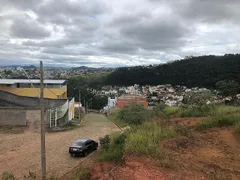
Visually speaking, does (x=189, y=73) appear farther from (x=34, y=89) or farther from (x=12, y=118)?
(x=12, y=118)

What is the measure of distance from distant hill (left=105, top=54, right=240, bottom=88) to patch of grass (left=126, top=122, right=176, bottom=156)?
3649cm

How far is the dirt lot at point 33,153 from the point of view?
12.8 meters

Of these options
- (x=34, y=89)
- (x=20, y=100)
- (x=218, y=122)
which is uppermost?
(x=34, y=89)

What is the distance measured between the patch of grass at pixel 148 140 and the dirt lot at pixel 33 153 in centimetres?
424

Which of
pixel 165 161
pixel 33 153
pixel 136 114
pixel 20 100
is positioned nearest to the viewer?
pixel 165 161

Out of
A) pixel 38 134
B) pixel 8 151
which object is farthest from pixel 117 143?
pixel 38 134

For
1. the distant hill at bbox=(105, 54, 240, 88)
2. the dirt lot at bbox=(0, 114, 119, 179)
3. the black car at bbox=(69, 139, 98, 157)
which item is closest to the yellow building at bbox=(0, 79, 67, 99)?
the dirt lot at bbox=(0, 114, 119, 179)

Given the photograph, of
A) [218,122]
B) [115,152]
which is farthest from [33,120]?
[218,122]

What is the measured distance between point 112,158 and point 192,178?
4452 millimetres

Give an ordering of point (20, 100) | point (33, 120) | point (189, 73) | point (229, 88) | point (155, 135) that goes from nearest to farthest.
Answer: point (155, 135)
point (229, 88)
point (33, 120)
point (20, 100)
point (189, 73)

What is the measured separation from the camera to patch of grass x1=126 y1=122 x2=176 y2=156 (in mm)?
9615

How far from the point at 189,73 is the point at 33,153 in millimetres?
77415

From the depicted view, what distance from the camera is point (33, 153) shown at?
50.8ft

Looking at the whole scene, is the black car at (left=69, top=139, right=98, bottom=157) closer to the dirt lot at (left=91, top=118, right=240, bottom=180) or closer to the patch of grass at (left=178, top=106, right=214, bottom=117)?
the dirt lot at (left=91, top=118, right=240, bottom=180)
